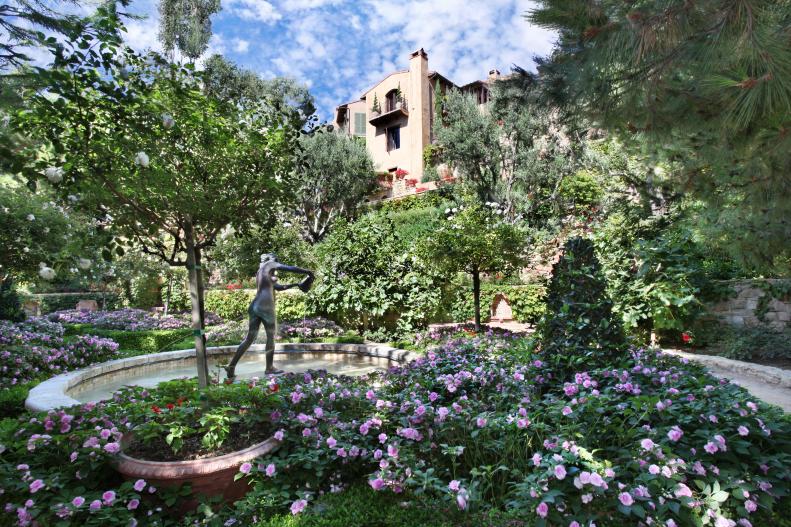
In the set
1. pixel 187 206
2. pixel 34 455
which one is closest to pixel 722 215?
pixel 187 206

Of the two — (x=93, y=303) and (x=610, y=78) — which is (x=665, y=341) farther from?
(x=93, y=303)

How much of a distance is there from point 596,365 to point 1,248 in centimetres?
980

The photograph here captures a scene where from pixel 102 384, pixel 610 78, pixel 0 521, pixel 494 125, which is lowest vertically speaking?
pixel 102 384

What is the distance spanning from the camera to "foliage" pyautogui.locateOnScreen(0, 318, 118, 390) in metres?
5.46

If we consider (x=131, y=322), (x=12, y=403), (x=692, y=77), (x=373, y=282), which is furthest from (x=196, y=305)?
(x=131, y=322)

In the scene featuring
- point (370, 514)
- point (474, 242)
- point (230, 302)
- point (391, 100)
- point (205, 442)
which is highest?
point (391, 100)

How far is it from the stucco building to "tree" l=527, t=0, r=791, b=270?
2000 cm

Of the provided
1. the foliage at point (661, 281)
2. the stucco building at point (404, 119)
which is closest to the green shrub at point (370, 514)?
the foliage at point (661, 281)

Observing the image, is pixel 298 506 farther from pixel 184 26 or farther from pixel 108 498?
pixel 184 26

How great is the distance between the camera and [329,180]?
21.6m

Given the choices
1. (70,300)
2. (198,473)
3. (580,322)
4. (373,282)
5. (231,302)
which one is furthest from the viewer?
(70,300)

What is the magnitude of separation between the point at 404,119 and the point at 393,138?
4.99 feet

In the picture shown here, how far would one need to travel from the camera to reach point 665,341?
796 cm

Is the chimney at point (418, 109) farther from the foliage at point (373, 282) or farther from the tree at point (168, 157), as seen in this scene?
the tree at point (168, 157)
